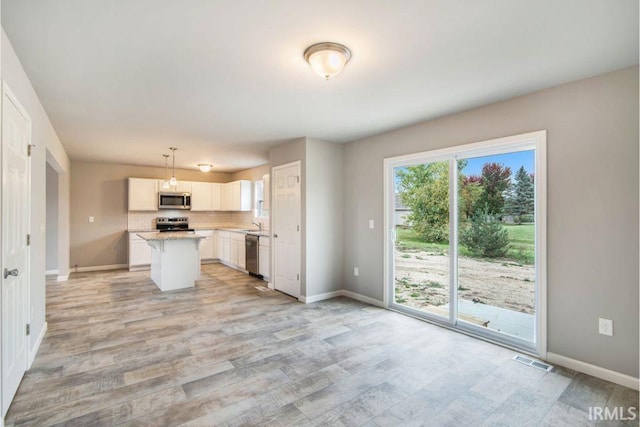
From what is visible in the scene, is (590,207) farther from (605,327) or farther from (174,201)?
(174,201)

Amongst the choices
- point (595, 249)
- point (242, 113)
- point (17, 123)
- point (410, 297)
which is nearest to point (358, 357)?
point (410, 297)

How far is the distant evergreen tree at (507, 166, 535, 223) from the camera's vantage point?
3064mm

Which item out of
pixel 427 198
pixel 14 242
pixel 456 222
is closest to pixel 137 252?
pixel 14 242

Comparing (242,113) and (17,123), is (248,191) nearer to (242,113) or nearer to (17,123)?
(242,113)

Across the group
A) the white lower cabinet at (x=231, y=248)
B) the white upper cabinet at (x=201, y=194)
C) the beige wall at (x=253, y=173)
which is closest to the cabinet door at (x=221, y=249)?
the white lower cabinet at (x=231, y=248)

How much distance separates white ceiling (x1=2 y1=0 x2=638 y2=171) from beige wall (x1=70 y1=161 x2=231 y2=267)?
3.78 meters

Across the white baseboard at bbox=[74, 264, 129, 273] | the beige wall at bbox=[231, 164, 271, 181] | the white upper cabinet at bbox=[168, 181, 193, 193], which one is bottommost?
the white baseboard at bbox=[74, 264, 129, 273]

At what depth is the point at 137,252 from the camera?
699 centimetres

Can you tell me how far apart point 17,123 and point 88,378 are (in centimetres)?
203

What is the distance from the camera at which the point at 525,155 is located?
10.1 feet

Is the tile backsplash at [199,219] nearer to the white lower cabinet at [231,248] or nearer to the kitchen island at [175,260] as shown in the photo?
the white lower cabinet at [231,248]

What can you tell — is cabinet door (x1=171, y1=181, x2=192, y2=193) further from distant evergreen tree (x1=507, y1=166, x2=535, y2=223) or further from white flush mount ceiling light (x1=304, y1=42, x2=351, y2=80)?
distant evergreen tree (x1=507, y1=166, x2=535, y2=223)

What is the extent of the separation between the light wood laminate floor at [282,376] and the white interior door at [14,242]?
246 mm

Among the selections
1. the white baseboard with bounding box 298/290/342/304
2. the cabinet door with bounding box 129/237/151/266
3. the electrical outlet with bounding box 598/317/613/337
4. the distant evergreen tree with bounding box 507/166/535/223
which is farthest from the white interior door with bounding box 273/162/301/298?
the cabinet door with bounding box 129/237/151/266
